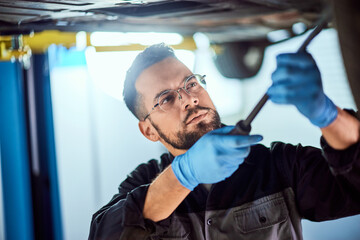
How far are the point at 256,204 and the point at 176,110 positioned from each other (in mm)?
267

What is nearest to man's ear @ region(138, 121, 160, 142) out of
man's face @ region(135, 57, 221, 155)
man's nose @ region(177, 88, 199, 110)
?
man's face @ region(135, 57, 221, 155)

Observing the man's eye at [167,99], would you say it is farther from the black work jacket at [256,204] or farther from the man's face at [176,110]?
the black work jacket at [256,204]

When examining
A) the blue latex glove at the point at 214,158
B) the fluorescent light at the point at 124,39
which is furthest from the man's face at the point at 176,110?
the fluorescent light at the point at 124,39

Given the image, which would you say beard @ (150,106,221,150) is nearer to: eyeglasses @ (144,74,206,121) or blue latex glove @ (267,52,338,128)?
eyeglasses @ (144,74,206,121)

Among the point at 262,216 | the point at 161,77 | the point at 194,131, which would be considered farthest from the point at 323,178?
the point at 161,77

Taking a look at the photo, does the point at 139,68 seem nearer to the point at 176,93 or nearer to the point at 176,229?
the point at 176,93

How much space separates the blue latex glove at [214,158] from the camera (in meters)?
0.55

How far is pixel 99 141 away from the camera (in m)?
1.94

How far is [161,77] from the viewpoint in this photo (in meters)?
0.77

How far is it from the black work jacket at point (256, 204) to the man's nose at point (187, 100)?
187 millimetres

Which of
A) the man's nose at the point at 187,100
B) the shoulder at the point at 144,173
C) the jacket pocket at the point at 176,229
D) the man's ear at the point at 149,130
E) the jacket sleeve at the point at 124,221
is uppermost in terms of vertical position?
the man's nose at the point at 187,100

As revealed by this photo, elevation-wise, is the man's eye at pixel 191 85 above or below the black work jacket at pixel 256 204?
above

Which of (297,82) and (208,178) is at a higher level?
(297,82)

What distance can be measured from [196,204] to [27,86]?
94 centimetres
